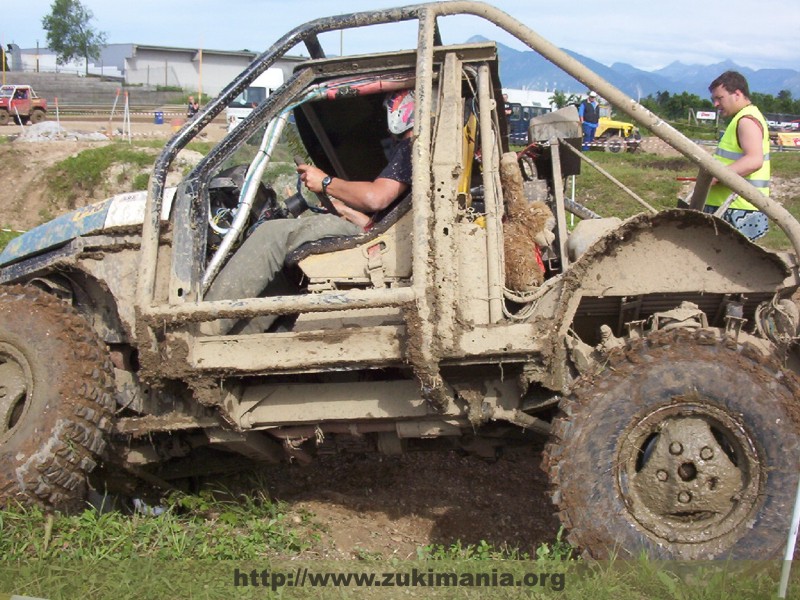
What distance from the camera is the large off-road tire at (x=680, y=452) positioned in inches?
130

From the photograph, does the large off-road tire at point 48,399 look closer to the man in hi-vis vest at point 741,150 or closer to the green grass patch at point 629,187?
the man in hi-vis vest at point 741,150

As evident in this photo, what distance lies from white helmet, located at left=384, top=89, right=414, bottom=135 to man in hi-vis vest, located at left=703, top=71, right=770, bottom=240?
5.60 feet

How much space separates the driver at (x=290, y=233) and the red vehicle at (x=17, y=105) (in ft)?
101

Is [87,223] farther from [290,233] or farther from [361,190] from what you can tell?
[361,190]

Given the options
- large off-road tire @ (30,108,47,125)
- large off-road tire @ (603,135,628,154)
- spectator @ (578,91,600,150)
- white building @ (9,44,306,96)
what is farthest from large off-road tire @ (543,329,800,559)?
white building @ (9,44,306,96)

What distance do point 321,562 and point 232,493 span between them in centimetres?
114

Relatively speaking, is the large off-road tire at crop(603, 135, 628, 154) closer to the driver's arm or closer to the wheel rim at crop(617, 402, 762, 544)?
the driver's arm

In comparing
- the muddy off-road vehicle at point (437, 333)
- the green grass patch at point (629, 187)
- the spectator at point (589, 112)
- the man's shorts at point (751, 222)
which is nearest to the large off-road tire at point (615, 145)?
the spectator at point (589, 112)

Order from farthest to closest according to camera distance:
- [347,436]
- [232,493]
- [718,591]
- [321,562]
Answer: [232,493], [347,436], [321,562], [718,591]

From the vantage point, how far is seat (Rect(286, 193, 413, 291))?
375cm

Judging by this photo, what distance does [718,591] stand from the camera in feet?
10.1

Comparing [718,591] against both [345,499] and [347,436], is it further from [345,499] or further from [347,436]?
[345,499]

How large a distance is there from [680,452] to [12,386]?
297 cm

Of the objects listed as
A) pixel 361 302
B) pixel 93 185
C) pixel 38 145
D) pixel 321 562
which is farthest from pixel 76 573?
pixel 38 145
